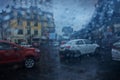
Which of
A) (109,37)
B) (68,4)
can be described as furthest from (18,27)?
(109,37)

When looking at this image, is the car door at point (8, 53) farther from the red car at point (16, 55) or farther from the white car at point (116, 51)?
the white car at point (116, 51)

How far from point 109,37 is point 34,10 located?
22.0 feet

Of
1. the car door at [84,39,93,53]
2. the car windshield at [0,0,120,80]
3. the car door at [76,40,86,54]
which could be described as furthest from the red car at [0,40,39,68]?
the car windshield at [0,0,120,80]

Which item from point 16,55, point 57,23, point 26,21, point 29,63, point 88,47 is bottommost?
point 29,63

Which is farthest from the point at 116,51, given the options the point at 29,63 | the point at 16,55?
the point at 16,55

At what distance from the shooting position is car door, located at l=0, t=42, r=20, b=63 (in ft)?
26.2

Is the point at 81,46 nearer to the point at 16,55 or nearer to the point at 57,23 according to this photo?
the point at 16,55

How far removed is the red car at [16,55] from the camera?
8.05 meters

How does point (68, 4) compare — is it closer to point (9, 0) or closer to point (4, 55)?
point (9, 0)

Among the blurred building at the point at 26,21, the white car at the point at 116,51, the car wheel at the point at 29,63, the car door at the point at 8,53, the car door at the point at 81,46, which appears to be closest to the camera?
the car door at the point at 8,53

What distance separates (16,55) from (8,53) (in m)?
0.34

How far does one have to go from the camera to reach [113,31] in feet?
61.1

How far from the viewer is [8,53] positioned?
812 centimetres

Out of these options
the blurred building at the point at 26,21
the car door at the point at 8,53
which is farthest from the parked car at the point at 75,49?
the blurred building at the point at 26,21
